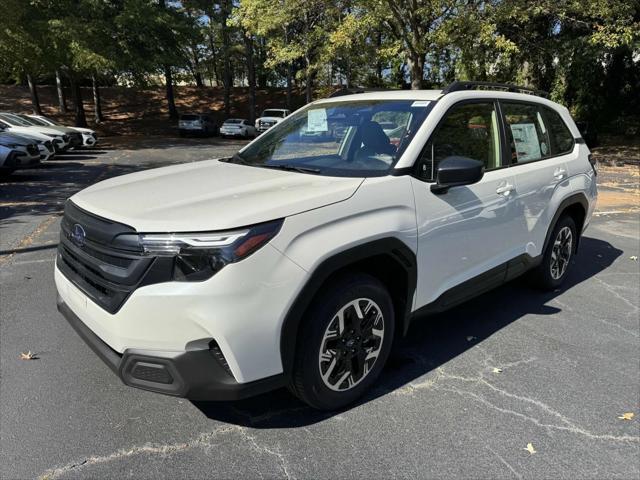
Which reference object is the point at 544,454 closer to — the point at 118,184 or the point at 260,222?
the point at 260,222

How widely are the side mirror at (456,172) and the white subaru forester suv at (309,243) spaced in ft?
0.03

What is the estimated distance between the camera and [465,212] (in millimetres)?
3281

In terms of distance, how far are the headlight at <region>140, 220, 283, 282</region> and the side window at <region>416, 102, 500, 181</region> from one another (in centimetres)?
133

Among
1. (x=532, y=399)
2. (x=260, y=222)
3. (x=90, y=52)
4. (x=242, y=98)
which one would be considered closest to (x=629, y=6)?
(x=532, y=399)

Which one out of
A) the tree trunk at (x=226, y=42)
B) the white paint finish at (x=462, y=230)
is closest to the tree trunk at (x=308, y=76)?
the tree trunk at (x=226, y=42)

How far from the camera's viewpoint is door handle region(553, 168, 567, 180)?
4.31 meters

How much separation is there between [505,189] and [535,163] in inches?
27.4

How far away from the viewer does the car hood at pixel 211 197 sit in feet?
7.57

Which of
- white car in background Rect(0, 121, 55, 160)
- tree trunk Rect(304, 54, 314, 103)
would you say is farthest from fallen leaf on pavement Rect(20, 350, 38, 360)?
tree trunk Rect(304, 54, 314, 103)

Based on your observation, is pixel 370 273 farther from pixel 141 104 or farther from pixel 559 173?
pixel 141 104

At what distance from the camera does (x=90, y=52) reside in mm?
21703

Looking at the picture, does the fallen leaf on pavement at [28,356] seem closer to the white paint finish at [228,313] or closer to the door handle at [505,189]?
the white paint finish at [228,313]

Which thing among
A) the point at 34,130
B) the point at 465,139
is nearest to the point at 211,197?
the point at 465,139

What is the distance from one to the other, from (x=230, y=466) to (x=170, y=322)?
82 centimetres
